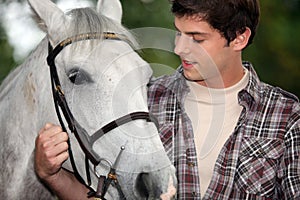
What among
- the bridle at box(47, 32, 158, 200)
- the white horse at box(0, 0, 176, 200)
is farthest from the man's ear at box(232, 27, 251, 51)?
the bridle at box(47, 32, 158, 200)

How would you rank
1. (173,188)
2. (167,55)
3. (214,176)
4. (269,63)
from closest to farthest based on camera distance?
(173,188), (214,176), (167,55), (269,63)

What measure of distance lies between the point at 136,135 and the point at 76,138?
0.32 metres

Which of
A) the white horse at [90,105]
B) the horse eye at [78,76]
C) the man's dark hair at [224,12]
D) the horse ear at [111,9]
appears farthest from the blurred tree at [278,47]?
the horse eye at [78,76]

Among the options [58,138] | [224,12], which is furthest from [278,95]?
[58,138]

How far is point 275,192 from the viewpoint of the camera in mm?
2756

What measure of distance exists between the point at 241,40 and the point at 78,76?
32.4 inches

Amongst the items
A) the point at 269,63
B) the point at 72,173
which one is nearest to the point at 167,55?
the point at 269,63

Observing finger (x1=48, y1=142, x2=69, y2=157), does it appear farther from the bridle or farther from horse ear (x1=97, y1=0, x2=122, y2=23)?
horse ear (x1=97, y1=0, x2=122, y2=23)

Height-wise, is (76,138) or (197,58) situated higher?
(197,58)

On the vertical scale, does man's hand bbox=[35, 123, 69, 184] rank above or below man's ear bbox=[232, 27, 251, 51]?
below

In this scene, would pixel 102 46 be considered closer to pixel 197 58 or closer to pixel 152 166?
pixel 197 58

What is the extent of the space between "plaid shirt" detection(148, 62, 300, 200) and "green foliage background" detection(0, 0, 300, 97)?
19.1 ft

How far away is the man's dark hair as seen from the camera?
2785mm

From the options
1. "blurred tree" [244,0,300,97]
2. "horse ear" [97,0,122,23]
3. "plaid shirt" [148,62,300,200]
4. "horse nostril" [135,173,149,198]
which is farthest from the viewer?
"blurred tree" [244,0,300,97]
